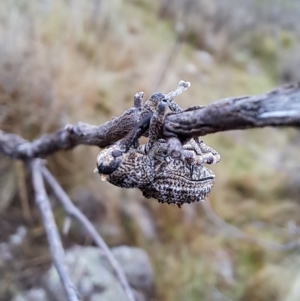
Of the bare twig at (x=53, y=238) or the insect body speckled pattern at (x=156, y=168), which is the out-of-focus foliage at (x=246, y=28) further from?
the insect body speckled pattern at (x=156, y=168)

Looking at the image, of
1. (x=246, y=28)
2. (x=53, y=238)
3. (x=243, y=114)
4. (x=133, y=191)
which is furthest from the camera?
(x=246, y=28)

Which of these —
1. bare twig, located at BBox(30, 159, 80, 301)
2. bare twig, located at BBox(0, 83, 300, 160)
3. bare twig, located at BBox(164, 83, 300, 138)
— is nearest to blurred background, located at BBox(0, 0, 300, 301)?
bare twig, located at BBox(30, 159, 80, 301)

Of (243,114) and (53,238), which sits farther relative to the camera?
(53,238)

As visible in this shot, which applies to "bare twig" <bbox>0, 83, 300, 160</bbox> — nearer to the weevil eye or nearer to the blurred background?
the weevil eye

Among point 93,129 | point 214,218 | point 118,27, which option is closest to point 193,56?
point 118,27

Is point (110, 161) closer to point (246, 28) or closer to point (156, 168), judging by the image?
point (156, 168)

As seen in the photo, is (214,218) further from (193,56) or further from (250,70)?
(250,70)

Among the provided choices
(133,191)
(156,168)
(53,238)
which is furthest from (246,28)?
(156,168)
